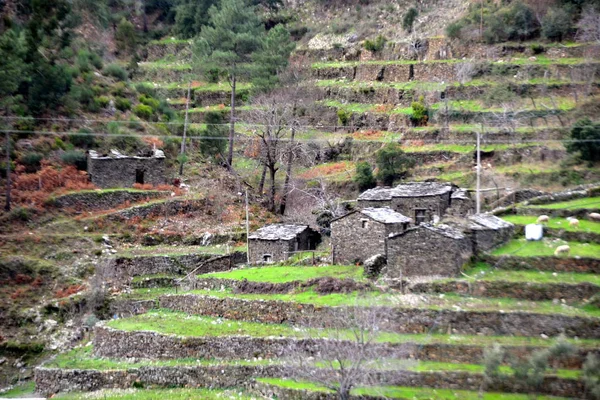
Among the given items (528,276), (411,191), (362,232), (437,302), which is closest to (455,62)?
(411,191)

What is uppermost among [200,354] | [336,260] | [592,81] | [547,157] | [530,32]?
[530,32]

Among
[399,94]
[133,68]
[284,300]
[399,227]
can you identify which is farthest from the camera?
[133,68]

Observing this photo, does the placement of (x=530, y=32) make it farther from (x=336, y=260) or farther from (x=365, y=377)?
(x=365, y=377)

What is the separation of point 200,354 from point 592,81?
32.1 metres

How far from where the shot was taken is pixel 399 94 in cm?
5975

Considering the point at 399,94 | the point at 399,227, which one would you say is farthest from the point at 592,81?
the point at 399,227

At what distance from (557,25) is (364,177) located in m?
19.7

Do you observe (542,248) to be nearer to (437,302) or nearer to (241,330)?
(437,302)

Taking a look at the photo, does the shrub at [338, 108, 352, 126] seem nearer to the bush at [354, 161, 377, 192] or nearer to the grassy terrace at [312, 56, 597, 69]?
the grassy terrace at [312, 56, 597, 69]

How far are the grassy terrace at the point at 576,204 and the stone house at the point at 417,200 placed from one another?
3.88 metres

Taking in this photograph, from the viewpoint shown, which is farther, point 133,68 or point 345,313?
point 133,68

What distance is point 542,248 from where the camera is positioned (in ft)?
110

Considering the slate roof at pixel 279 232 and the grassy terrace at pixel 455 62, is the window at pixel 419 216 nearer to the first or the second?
the slate roof at pixel 279 232

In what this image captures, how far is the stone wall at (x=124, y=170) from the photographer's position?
4850cm
